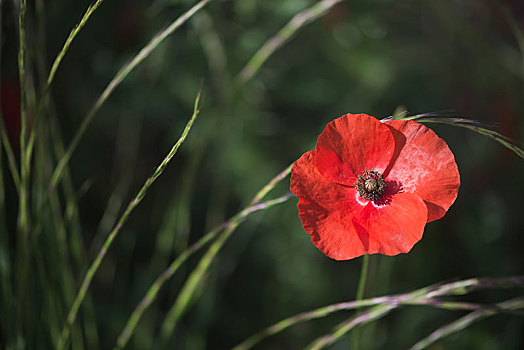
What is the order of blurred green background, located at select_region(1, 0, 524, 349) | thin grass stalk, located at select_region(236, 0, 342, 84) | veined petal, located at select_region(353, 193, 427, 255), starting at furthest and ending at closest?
1. blurred green background, located at select_region(1, 0, 524, 349)
2. thin grass stalk, located at select_region(236, 0, 342, 84)
3. veined petal, located at select_region(353, 193, 427, 255)

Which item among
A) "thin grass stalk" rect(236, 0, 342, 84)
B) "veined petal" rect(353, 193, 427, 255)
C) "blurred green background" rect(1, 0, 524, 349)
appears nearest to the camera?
"veined petal" rect(353, 193, 427, 255)

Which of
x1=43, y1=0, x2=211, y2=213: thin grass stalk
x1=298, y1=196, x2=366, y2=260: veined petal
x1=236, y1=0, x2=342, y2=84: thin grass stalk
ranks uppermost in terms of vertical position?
x1=236, y1=0, x2=342, y2=84: thin grass stalk

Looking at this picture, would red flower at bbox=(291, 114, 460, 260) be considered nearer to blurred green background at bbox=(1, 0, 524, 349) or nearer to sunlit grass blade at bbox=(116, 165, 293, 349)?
sunlit grass blade at bbox=(116, 165, 293, 349)

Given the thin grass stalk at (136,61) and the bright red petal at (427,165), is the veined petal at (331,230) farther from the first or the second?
the thin grass stalk at (136,61)

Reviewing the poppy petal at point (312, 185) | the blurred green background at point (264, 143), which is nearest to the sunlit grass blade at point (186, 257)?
the poppy petal at point (312, 185)

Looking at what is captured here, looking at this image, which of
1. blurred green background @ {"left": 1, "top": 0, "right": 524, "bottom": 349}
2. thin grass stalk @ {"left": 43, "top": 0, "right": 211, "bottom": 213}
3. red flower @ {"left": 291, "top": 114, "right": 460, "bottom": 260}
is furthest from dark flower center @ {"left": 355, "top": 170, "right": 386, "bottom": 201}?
blurred green background @ {"left": 1, "top": 0, "right": 524, "bottom": 349}

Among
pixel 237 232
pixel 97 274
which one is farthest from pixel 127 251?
pixel 237 232

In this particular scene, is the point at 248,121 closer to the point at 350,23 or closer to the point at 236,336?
the point at 350,23
